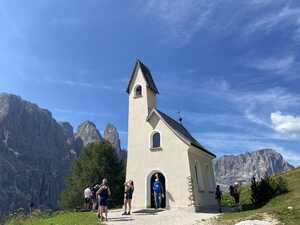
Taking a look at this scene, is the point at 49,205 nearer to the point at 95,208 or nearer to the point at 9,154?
the point at 9,154

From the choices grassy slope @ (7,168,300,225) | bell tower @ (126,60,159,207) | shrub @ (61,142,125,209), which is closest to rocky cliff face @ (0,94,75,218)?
shrub @ (61,142,125,209)

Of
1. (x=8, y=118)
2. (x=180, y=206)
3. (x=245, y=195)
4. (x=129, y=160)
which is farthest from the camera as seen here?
(x=8, y=118)

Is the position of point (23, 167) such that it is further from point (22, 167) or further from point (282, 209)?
point (282, 209)

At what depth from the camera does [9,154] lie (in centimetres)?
17975

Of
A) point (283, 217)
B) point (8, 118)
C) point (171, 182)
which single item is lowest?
point (283, 217)

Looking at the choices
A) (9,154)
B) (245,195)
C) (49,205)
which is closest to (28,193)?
(49,205)

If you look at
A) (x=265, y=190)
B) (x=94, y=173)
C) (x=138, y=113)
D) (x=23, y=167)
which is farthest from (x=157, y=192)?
(x=23, y=167)

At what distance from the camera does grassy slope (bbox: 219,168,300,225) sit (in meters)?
16.9

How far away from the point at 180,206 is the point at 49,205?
157 meters

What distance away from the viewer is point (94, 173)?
4838 centimetres

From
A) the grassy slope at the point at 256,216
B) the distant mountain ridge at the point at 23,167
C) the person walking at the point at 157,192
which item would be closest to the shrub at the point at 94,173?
the person walking at the point at 157,192

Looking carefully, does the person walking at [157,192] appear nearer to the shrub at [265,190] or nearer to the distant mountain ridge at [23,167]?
the shrub at [265,190]

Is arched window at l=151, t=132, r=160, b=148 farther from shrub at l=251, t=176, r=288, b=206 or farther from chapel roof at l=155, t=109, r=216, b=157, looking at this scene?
shrub at l=251, t=176, r=288, b=206

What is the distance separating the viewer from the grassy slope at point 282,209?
55.4ft
